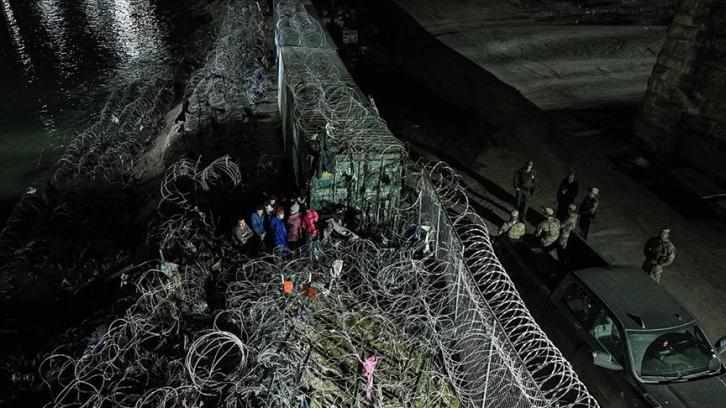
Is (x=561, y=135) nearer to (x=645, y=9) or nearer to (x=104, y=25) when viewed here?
(x=645, y=9)

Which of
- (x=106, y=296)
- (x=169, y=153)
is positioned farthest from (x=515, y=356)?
(x=169, y=153)

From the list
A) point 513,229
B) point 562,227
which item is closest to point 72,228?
point 513,229

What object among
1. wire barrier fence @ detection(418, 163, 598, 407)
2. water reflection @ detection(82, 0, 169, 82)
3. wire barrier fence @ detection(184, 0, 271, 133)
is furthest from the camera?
water reflection @ detection(82, 0, 169, 82)

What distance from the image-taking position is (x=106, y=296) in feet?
31.8

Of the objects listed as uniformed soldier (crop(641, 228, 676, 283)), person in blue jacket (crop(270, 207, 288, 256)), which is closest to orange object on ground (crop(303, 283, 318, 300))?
person in blue jacket (crop(270, 207, 288, 256))

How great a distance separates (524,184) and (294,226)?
4831mm

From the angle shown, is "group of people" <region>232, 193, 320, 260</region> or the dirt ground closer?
"group of people" <region>232, 193, 320, 260</region>

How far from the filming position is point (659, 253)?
853 cm

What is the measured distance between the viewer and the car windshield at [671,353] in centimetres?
631

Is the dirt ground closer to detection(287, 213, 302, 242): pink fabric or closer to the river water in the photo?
detection(287, 213, 302, 242): pink fabric

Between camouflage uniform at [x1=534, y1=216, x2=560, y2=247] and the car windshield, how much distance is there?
2.69 meters

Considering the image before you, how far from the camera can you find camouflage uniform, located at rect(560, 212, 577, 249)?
364 inches

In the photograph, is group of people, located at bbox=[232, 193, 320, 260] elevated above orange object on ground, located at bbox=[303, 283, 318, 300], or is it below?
below

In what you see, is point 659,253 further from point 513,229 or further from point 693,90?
point 693,90
